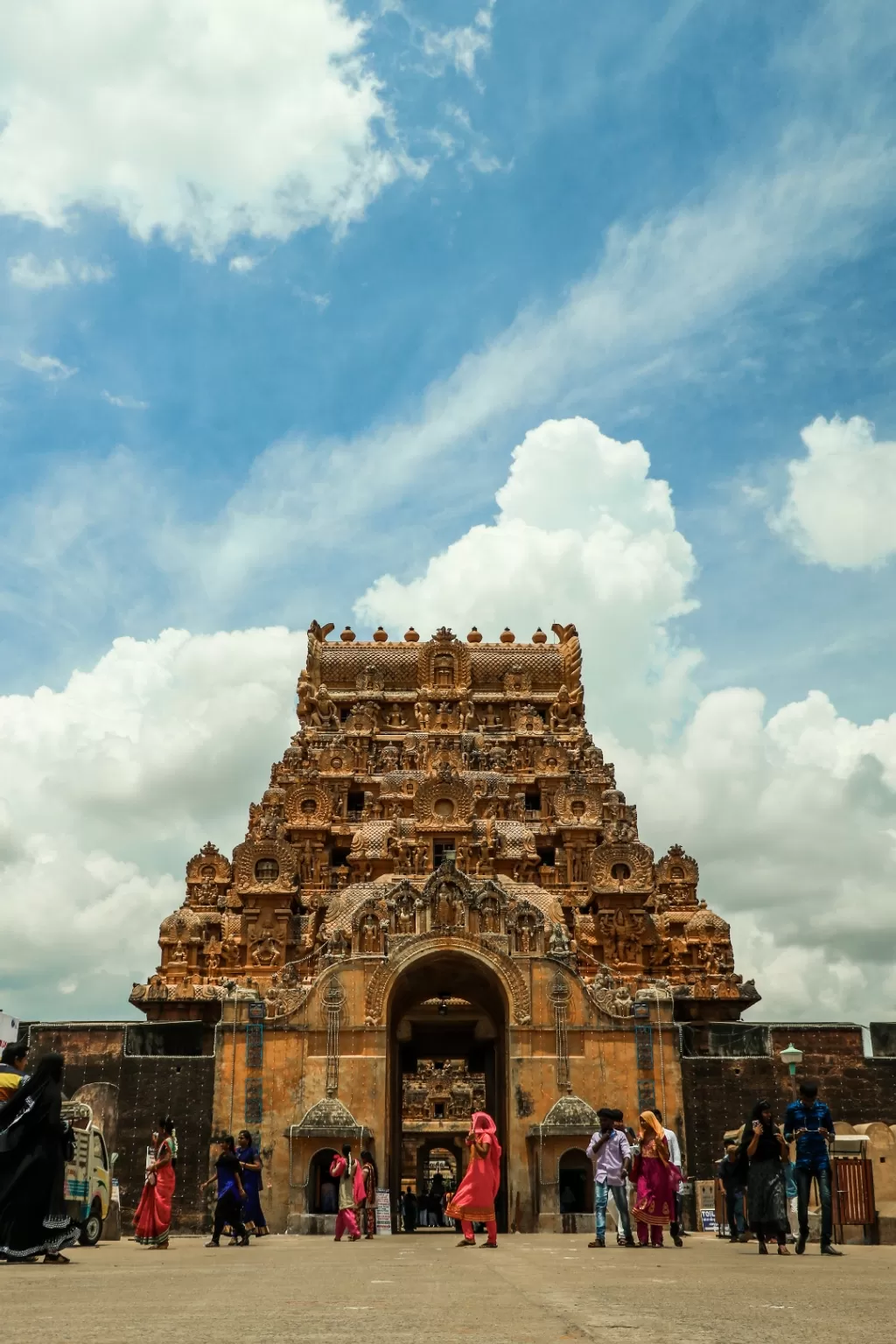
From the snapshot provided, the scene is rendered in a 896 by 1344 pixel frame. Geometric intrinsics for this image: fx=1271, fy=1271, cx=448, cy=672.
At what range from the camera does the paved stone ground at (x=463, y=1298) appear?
6383 mm

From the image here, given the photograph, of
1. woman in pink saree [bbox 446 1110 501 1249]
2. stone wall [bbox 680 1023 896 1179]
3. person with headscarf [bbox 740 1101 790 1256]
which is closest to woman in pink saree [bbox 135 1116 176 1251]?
woman in pink saree [bbox 446 1110 501 1249]

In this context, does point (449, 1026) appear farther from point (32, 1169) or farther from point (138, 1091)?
point (32, 1169)

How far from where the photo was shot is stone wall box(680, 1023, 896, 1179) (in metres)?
28.6

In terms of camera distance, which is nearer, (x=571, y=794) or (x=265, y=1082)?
(x=265, y=1082)

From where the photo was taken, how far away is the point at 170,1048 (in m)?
31.5

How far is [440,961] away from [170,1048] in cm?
748

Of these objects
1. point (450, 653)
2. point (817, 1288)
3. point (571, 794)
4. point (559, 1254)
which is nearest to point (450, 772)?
point (571, 794)

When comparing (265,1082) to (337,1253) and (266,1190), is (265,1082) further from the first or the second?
(337,1253)

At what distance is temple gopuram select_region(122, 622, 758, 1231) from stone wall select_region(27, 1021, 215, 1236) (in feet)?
4.09

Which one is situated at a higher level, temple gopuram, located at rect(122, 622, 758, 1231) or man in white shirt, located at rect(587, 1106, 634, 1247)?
temple gopuram, located at rect(122, 622, 758, 1231)

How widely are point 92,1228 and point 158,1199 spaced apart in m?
1.44

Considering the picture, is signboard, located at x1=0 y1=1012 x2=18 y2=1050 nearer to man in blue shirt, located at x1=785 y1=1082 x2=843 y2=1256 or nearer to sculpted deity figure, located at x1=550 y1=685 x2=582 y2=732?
sculpted deity figure, located at x1=550 y1=685 x2=582 y2=732

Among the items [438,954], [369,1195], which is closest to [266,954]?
[438,954]

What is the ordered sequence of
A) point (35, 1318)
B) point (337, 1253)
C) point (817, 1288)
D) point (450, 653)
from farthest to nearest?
1. point (450, 653)
2. point (337, 1253)
3. point (817, 1288)
4. point (35, 1318)
